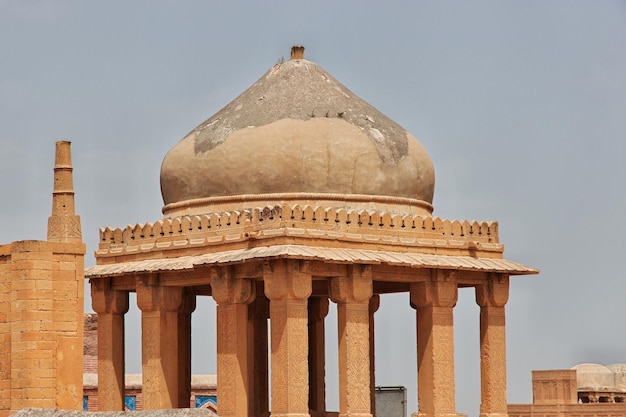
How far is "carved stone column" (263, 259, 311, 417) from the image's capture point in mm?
26344

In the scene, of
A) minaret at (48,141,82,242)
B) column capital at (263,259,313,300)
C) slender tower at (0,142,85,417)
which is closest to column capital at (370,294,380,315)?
column capital at (263,259,313,300)

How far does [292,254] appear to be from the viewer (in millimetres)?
26078

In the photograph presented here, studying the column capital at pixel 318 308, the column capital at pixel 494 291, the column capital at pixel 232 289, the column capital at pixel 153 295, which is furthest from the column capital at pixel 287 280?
the column capital at pixel 318 308

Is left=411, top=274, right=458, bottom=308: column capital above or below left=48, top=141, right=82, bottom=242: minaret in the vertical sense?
below

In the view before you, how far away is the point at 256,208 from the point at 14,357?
204 inches

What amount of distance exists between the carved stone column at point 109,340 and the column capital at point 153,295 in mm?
905

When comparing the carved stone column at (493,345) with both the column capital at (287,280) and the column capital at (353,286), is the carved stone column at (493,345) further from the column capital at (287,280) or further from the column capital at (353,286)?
the column capital at (287,280)

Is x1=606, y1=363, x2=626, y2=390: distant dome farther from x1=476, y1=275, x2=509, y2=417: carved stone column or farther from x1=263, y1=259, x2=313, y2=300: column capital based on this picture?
x1=263, y1=259, x2=313, y2=300: column capital

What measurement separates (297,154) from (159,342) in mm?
3876

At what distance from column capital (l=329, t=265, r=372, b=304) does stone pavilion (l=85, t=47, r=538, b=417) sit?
0.07 ft

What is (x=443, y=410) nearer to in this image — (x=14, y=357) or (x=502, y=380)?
(x=502, y=380)

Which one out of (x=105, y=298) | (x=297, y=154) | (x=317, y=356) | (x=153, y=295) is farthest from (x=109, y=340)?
(x=297, y=154)

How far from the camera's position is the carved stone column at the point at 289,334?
26.3 metres

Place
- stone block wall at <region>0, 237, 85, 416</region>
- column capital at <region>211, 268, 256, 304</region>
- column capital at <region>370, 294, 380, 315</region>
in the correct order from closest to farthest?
stone block wall at <region>0, 237, 85, 416</region>
column capital at <region>211, 268, 256, 304</region>
column capital at <region>370, 294, 380, 315</region>
